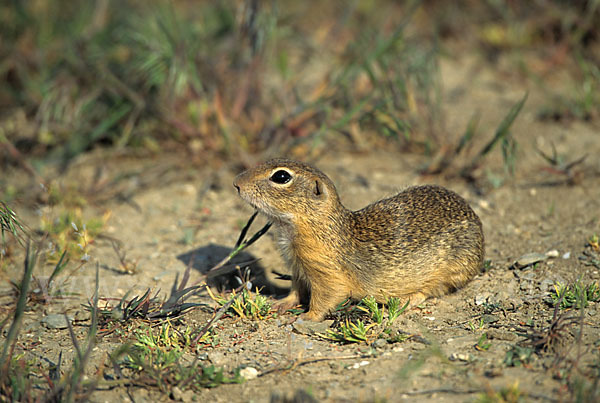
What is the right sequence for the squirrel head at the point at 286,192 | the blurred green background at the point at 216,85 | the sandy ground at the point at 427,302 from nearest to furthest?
the sandy ground at the point at 427,302
the squirrel head at the point at 286,192
the blurred green background at the point at 216,85

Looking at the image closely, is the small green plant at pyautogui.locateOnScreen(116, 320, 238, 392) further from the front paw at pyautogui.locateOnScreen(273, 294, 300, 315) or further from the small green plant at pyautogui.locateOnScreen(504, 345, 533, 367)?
the small green plant at pyautogui.locateOnScreen(504, 345, 533, 367)

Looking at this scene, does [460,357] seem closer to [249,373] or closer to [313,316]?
[313,316]

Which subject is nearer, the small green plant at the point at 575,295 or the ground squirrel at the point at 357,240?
the small green plant at the point at 575,295

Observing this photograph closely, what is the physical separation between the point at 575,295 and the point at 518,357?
0.75 m

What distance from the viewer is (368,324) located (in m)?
3.64

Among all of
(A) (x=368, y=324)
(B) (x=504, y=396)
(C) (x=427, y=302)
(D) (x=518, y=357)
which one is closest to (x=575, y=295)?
(D) (x=518, y=357)

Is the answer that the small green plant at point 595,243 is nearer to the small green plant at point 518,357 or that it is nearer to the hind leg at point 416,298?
the hind leg at point 416,298

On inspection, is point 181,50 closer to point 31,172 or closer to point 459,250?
point 31,172

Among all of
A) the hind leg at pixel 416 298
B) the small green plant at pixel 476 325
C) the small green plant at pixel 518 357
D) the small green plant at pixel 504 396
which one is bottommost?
the hind leg at pixel 416 298

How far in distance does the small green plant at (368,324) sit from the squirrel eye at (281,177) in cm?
86

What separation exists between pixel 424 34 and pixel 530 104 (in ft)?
5.57

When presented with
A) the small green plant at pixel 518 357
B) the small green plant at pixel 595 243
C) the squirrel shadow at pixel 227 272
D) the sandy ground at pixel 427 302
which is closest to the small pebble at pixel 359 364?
the sandy ground at pixel 427 302

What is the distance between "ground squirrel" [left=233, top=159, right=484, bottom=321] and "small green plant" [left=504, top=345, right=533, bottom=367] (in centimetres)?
89

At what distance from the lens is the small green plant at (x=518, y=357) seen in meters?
3.04
